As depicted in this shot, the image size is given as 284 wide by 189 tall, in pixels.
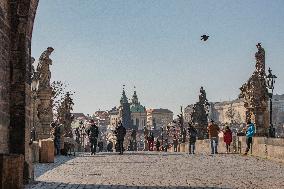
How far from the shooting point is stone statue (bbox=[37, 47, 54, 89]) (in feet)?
82.2

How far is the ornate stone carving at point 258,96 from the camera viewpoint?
25031 mm

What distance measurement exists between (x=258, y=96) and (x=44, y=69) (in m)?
10.6

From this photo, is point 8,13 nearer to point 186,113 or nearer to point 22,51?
point 22,51

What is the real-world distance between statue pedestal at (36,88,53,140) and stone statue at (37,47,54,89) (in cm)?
46

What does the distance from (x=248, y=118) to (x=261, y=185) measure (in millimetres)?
15697

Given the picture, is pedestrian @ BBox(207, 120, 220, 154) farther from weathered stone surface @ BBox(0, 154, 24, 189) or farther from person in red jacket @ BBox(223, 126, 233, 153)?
weathered stone surface @ BBox(0, 154, 24, 189)

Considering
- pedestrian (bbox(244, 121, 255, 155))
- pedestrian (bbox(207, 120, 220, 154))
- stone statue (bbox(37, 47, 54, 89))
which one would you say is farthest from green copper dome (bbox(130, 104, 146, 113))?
pedestrian (bbox(244, 121, 255, 155))

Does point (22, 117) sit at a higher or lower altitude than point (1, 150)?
higher

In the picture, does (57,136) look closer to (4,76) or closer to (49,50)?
(49,50)

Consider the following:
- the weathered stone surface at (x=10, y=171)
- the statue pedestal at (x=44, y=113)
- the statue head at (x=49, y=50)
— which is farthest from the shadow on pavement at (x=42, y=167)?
the statue pedestal at (x=44, y=113)

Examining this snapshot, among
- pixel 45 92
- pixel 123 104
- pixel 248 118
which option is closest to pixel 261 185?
pixel 248 118

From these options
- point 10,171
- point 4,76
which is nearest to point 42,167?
point 4,76

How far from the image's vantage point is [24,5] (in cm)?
1159

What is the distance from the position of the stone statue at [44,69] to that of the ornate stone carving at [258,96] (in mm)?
9920
